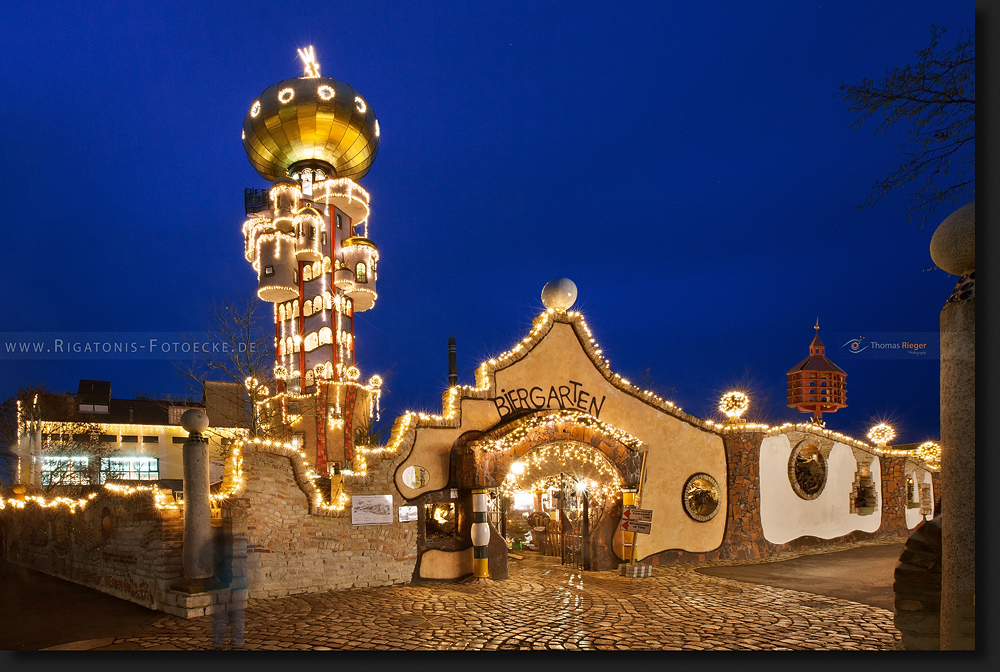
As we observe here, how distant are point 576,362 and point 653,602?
555cm

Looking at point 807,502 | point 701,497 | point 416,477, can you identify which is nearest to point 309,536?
point 416,477

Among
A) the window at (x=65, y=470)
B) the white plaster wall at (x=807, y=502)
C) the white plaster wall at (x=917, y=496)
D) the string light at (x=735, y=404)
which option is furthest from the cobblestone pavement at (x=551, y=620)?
the window at (x=65, y=470)

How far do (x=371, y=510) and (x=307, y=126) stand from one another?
18437 mm

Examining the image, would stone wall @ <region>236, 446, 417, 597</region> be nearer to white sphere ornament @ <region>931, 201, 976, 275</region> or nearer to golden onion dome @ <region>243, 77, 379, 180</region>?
white sphere ornament @ <region>931, 201, 976, 275</region>

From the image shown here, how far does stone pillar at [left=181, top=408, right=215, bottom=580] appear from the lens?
29.9 ft

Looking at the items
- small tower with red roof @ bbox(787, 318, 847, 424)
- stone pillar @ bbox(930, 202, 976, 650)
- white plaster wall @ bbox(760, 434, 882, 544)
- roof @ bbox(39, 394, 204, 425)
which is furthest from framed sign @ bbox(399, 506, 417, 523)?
roof @ bbox(39, 394, 204, 425)

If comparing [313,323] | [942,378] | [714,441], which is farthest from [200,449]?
[313,323]

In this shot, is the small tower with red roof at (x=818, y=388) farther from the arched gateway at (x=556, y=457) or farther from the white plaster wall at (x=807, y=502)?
the arched gateway at (x=556, y=457)

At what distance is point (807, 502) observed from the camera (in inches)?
634

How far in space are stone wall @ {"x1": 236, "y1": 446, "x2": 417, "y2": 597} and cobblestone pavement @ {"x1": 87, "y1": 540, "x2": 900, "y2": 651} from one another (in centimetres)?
28

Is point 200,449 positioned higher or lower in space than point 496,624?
higher

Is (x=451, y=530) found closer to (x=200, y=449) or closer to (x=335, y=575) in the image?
(x=335, y=575)

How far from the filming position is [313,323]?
26.6 meters

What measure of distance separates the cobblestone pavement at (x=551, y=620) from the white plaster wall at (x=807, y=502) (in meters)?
4.61
